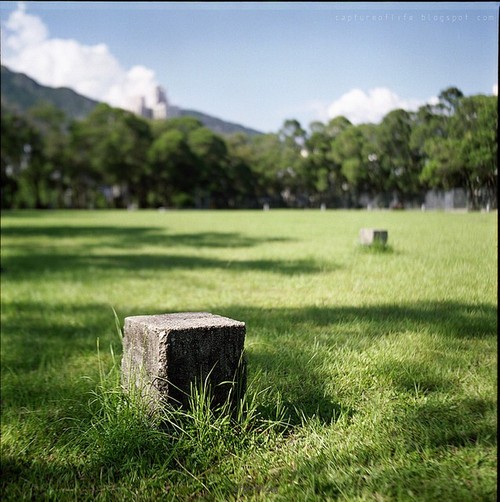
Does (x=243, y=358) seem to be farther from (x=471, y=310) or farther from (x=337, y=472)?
(x=471, y=310)

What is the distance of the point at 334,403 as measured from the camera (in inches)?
126

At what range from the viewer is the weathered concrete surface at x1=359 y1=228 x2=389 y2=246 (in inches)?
142

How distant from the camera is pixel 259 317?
181 inches

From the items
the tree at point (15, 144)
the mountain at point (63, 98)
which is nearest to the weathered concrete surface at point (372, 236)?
the mountain at point (63, 98)

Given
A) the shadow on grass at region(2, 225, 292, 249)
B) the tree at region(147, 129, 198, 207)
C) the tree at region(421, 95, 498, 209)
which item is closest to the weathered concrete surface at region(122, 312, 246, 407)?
the tree at region(421, 95, 498, 209)

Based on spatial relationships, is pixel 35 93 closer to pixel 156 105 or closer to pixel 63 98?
pixel 63 98

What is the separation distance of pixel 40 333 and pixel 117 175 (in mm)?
12605

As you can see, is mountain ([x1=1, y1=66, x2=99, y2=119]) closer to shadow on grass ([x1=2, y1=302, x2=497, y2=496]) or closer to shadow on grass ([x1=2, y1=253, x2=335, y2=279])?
shadow on grass ([x1=2, y1=253, x2=335, y2=279])

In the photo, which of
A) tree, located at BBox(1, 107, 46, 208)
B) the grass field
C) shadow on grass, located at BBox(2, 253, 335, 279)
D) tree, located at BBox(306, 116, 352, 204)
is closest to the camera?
A: the grass field

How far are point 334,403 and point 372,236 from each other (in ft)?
3.81

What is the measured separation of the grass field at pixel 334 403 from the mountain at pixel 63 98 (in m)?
0.76

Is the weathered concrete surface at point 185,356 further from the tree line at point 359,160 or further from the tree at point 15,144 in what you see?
the tree at point 15,144

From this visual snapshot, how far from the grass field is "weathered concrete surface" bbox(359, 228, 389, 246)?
0.05m

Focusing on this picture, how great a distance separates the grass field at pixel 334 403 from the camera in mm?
2621
